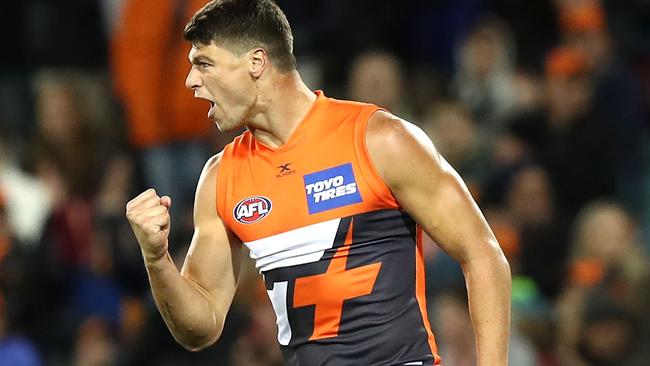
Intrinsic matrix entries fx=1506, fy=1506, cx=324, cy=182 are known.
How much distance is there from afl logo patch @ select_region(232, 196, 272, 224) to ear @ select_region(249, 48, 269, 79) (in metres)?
0.40

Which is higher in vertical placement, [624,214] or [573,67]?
[573,67]

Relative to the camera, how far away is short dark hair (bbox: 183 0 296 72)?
15.9ft

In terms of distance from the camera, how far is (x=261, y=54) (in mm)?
4891

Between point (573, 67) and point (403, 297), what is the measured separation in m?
4.71

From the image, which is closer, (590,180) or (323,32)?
(590,180)

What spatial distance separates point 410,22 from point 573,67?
1.52m

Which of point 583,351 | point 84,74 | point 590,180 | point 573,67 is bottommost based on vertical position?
point 583,351

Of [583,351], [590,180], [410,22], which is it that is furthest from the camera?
[410,22]

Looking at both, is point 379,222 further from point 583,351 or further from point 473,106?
point 473,106

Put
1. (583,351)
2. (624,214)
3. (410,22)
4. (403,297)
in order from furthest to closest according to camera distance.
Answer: (410,22)
(624,214)
(583,351)
(403,297)

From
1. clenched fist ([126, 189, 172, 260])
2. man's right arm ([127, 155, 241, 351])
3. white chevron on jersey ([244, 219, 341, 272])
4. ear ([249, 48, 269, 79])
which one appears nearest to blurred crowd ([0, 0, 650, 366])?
man's right arm ([127, 155, 241, 351])

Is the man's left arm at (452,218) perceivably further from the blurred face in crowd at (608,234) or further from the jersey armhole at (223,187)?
the blurred face in crowd at (608,234)

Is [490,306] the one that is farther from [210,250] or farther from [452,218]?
[210,250]

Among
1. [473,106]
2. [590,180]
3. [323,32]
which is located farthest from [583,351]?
[323,32]
